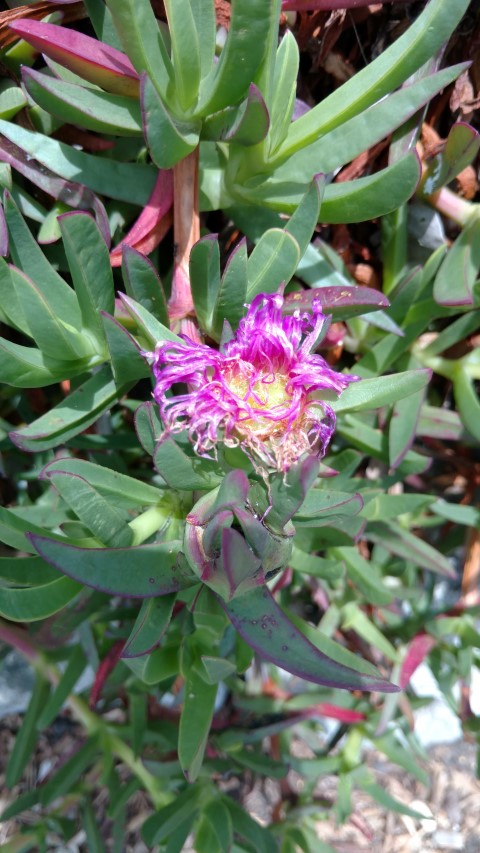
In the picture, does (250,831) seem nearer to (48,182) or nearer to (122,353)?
(122,353)

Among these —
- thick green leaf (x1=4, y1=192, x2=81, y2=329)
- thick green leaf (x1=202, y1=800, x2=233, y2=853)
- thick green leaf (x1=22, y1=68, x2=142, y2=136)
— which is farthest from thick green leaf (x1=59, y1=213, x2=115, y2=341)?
thick green leaf (x1=202, y1=800, x2=233, y2=853)

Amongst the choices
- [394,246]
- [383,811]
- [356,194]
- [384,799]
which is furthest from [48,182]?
[383,811]

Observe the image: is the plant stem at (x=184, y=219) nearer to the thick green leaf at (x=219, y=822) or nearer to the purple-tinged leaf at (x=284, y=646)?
the purple-tinged leaf at (x=284, y=646)

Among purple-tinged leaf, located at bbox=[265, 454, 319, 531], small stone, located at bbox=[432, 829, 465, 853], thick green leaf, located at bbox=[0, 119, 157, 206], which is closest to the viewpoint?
purple-tinged leaf, located at bbox=[265, 454, 319, 531]

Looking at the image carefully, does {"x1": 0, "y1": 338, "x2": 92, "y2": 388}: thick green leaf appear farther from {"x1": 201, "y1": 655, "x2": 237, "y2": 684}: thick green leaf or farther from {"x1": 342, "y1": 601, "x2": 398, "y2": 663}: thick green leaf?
{"x1": 342, "y1": 601, "x2": 398, "y2": 663}: thick green leaf

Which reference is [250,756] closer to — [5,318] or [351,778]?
[351,778]

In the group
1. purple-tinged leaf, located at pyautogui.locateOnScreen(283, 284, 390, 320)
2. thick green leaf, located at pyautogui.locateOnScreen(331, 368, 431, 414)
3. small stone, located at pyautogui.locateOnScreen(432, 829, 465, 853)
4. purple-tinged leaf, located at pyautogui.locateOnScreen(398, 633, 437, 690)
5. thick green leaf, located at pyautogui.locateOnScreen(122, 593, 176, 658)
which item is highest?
purple-tinged leaf, located at pyautogui.locateOnScreen(283, 284, 390, 320)
